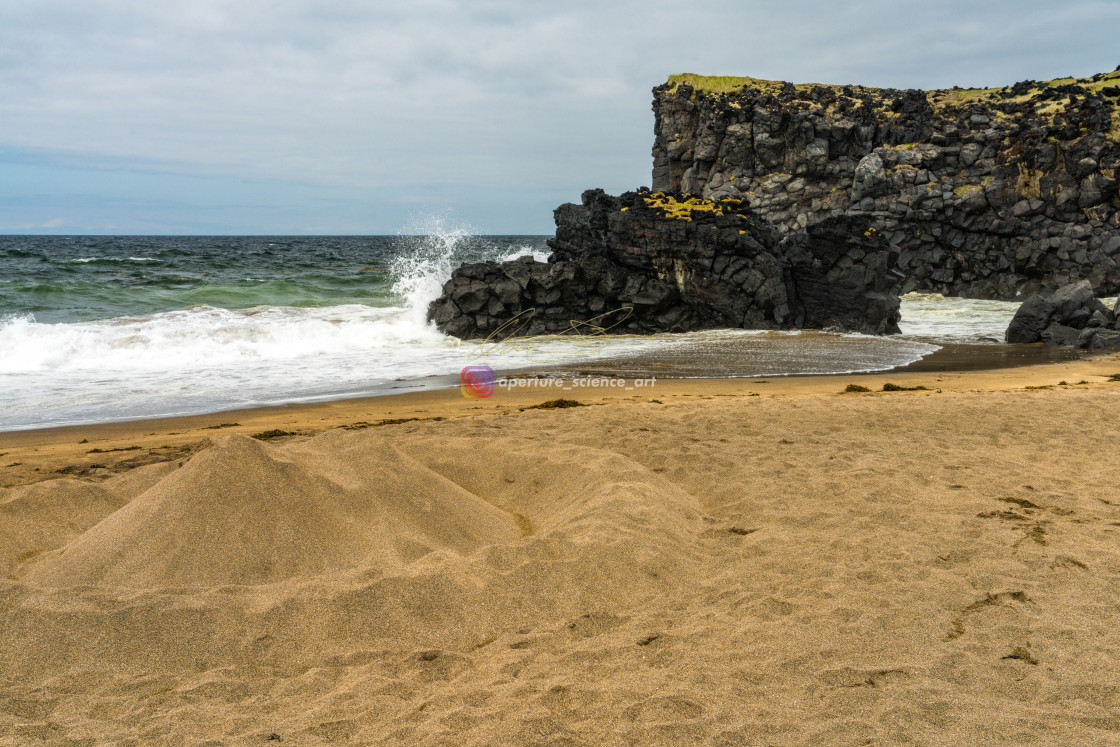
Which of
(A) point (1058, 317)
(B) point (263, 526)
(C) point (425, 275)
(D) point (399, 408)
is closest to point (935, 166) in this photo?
(A) point (1058, 317)

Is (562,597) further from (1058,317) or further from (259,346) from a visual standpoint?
(1058,317)

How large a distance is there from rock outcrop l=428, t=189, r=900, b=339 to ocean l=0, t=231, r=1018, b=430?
108 centimetres

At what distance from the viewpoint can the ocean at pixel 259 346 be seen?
10.2m

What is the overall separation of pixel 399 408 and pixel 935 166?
3704cm

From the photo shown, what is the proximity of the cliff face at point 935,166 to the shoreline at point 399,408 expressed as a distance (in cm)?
1933

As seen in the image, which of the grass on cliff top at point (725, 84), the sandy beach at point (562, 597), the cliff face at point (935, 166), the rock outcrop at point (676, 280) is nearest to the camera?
the sandy beach at point (562, 597)

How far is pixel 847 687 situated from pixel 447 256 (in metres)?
23.9

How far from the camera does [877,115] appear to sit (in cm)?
4281

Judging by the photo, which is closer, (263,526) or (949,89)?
(263,526)

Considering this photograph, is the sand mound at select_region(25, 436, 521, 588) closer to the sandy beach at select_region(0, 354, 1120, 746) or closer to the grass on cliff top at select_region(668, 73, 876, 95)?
the sandy beach at select_region(0, 354, 1120, 746)

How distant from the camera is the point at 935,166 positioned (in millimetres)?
36062

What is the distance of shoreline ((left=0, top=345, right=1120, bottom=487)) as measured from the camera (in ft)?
21.5

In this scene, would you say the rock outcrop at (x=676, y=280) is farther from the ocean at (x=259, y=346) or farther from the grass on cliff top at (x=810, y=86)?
the grass on cliff top at (x=810, y=86)

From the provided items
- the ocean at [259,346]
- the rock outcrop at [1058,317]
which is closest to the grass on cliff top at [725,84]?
the ocean at [259,346]
